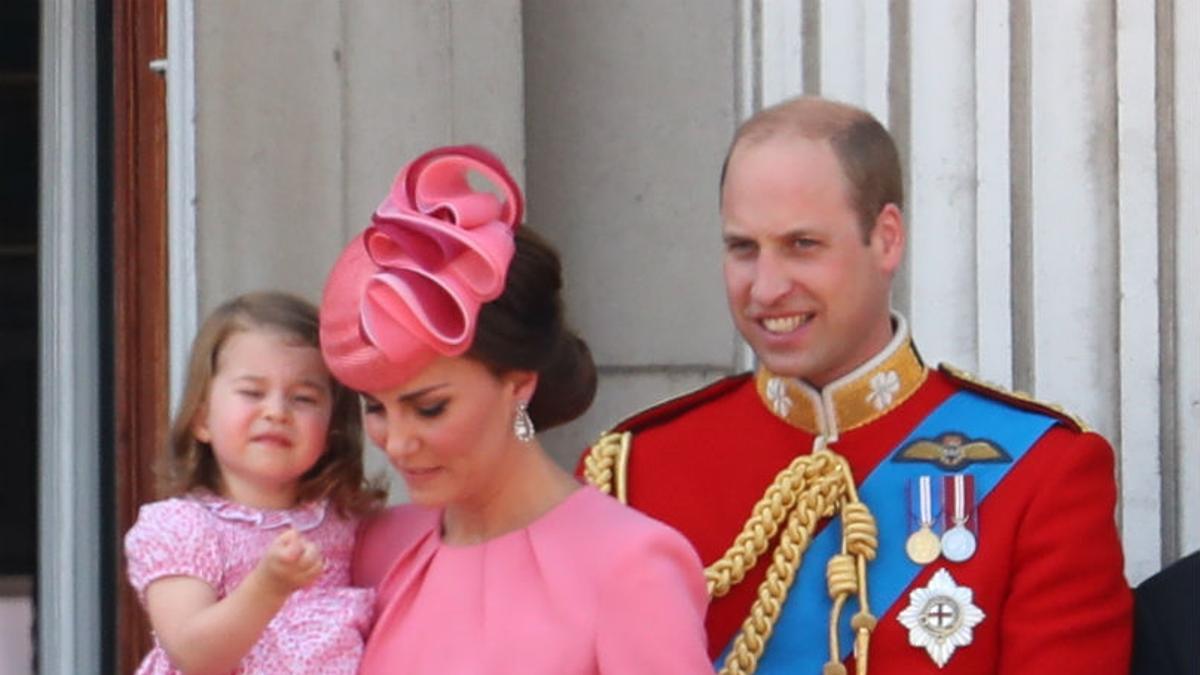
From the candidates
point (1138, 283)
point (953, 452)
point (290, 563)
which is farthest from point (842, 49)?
point (290, 563)

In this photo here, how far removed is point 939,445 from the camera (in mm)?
3438

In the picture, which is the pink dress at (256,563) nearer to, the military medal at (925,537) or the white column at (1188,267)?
the military medal at (925,537)

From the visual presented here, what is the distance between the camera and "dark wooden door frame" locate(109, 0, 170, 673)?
461 cm

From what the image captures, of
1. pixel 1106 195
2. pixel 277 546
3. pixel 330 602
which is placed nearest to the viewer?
pixel 277 546

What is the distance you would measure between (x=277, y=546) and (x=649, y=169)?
1.81 meters

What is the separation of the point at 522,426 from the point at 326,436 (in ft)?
0.99

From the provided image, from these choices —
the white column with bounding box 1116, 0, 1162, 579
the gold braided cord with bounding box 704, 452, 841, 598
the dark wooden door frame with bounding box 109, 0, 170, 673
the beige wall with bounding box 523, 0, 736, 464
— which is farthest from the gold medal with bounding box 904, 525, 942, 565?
the dark wooden door frame with bounding box 109, 0, 170, 673

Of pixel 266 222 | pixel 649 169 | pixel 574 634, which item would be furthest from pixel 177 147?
pixel 574 634

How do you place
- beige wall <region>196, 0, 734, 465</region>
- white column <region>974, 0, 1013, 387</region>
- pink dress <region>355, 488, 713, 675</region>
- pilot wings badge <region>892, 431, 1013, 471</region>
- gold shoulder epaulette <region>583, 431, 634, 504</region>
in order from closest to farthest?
pink dress <region>355, 488, 713, 675</region> < pilot wings badge <region>892, 431, 1013, 471</region> < gold shoulder epaulette <region>583, 431, 634, 504</region> < white column <region>974, 0, 1013, 387</region> < beige wall <region>196, 0, 734, 465</region>

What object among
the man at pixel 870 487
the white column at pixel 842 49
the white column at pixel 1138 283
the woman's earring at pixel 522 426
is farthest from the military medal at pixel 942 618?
the white column at pixel 842 49

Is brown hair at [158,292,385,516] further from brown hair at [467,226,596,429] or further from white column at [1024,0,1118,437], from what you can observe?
white column at [1024,0,1118,437]

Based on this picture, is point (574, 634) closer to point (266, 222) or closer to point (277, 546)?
point (277, 546)

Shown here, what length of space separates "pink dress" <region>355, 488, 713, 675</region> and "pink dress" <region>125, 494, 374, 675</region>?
0.04m

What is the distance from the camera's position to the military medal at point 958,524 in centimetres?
334
